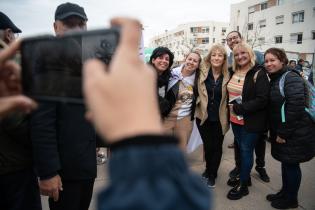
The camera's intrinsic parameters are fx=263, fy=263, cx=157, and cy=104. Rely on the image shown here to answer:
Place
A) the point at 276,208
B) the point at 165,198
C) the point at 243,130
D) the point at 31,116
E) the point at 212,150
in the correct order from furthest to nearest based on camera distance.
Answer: the point at 212,150
the point at 243,130
the point at 276,208
the point at 31,116
the point at 165,198

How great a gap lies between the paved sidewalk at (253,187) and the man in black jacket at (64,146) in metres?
1.36

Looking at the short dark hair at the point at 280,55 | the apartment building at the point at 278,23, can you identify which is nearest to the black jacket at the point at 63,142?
the short dark hair at the point at 280,55

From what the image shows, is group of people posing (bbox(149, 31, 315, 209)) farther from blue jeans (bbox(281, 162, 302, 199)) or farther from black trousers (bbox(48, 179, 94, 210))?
black trousers (bbox(48, 179, 94, 210))

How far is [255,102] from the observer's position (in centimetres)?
315

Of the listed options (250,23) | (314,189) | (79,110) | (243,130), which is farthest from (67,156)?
(250,23)

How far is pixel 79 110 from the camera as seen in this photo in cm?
176

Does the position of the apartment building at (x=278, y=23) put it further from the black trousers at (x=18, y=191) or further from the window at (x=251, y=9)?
the black trousers at (x=18, y=191)

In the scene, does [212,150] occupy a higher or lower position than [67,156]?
lower

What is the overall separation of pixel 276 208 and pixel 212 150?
42.1 inches

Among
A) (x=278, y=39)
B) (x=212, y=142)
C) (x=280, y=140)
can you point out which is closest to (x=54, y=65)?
(x=280, y=140)

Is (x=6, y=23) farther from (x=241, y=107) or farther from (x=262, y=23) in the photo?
(x=262, y=23)

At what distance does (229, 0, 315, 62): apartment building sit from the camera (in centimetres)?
2769

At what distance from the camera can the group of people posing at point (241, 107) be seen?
2861mm

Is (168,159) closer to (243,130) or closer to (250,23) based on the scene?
(243,130)
